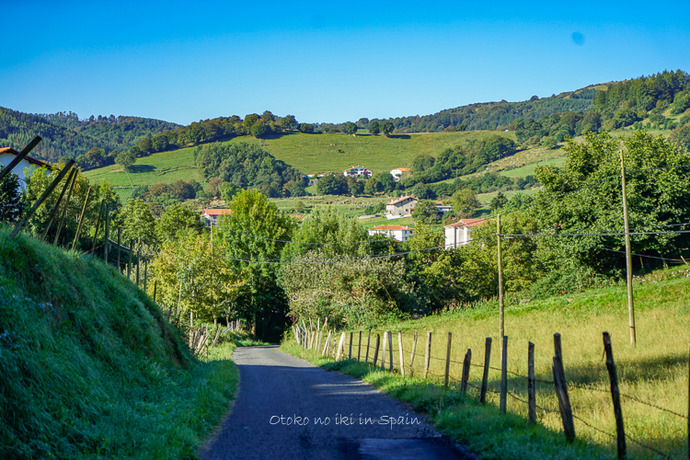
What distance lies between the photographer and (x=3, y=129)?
633 feet

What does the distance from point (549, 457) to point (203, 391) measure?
770 cm

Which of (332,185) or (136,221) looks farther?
(332,185)

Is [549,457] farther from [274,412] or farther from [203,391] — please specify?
[203,391]

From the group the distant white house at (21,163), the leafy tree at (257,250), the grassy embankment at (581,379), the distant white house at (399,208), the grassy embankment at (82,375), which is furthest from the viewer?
the distant white house at (399,208)

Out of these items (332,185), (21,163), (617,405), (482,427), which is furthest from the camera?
(332,185)

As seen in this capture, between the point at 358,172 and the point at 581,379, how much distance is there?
17154 cm

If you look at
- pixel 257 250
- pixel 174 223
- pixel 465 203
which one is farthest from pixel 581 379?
pixel 465 203

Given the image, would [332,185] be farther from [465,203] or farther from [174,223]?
[174,223]

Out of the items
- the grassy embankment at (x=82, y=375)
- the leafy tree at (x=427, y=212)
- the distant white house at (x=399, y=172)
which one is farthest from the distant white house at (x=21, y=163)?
the distant white house at (x=399, y=172)

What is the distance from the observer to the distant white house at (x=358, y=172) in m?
180

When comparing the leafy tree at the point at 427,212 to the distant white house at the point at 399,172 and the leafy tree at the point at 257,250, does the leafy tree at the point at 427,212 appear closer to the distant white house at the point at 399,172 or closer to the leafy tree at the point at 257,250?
the distant white house at the point at 399,172

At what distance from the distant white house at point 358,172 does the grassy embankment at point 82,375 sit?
16671 cm

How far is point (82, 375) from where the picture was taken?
812 cm

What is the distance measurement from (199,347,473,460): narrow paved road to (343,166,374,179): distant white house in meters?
166
